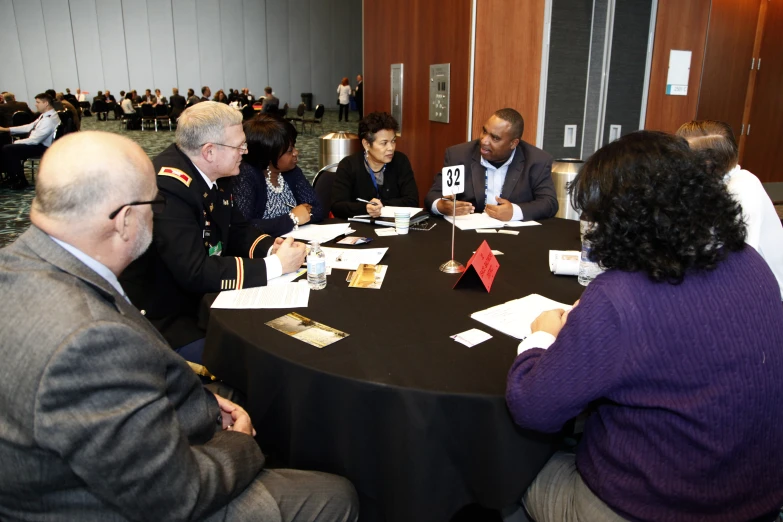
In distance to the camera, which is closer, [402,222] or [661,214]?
[661,214]

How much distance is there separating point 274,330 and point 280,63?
22.7 meters

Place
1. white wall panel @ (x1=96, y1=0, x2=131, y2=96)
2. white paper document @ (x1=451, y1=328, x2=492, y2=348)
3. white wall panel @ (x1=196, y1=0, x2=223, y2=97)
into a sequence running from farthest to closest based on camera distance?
white wall panel @ (x1=196, y1=0, x2=223, y2=97) < white wall panel @ (x1=96, y1=0, x2=131, y2=96) < white paper document @ (x1=451, y1=328, x2=492, y2=348)

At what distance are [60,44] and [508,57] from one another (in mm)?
21515

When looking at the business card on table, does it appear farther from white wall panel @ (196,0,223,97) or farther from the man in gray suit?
white wall panel @ (196,0,223,97)

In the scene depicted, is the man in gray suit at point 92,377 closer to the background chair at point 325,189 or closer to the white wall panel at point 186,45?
the background chair at point 325,189

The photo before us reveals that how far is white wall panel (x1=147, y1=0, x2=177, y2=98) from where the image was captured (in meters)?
20.7

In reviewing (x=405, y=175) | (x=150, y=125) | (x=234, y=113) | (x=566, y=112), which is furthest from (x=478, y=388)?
(x=150, y=125)

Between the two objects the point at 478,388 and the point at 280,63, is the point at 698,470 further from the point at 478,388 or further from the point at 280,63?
the point at 280,63

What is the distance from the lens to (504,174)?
3.36m

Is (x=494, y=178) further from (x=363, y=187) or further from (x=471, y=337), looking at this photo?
(x=471, y=337)

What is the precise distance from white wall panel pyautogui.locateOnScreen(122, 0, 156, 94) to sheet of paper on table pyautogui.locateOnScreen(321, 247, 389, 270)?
72.3ft

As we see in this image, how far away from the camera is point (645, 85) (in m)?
4.93

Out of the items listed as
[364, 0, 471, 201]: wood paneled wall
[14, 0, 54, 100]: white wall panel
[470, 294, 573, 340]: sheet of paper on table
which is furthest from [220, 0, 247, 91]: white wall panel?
[470, 294, 573, 340]: sheet of paper on table

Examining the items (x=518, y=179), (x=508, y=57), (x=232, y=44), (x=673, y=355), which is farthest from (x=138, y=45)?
(x=673, y=355)
